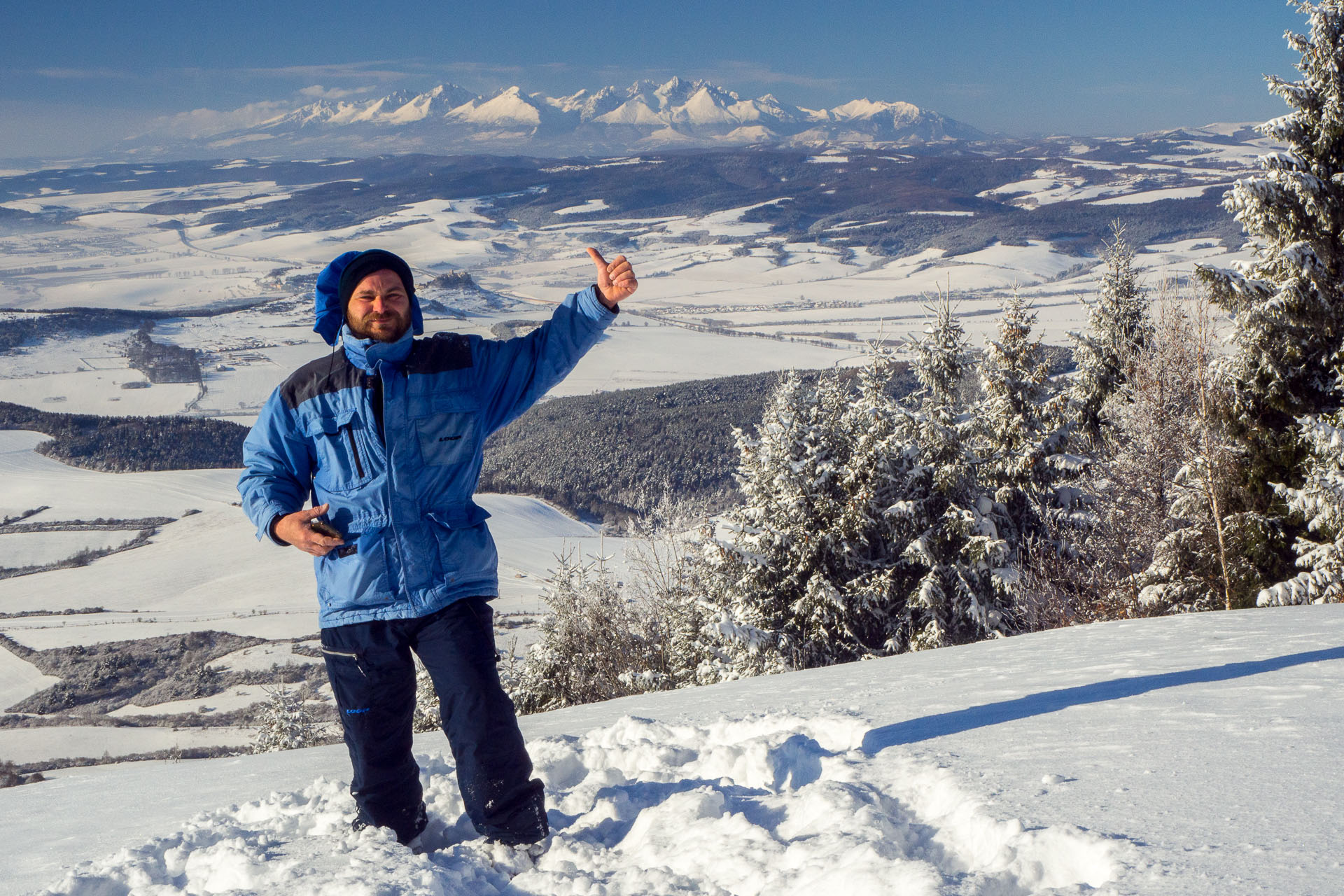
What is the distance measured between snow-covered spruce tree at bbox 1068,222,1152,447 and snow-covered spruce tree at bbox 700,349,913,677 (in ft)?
23.5

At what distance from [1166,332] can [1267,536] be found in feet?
23.8

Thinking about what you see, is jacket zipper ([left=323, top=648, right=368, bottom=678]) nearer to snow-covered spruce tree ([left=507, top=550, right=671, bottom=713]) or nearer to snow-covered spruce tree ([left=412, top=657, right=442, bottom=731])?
snow-covered spruce tree ([left=412, top=657, right=442, bottom=731])

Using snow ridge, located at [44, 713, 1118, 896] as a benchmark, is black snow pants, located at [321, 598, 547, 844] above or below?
above

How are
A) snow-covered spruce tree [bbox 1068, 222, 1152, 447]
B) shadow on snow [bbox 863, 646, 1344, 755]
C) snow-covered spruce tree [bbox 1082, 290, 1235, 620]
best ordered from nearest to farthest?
shadow on snow [bbox 863, 646, 1344, 755]
snow-covered spruce tree [bbox 1082, 290, 1235, 620]
snow-covered spruce tree [bbox 1068, 222, 1152, 447]

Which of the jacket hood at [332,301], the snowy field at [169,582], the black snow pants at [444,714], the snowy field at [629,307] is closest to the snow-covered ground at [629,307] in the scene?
the snowy field at [629,307]

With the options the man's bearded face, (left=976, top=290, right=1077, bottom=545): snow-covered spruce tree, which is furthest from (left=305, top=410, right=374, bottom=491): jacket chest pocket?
(left=976, top=290, right=1077, bottom=545): snow-covered spruce tree

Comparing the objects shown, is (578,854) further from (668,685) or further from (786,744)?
(668,685)

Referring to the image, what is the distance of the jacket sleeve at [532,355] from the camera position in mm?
3381

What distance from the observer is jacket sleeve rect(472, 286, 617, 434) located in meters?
3.38

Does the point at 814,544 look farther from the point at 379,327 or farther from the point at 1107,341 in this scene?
the point at 379,327

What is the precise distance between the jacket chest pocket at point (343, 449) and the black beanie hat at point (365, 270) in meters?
0.41

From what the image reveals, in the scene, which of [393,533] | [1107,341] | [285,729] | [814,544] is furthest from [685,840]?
[1107,341]

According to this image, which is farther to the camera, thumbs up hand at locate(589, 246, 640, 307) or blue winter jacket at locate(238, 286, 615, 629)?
thumbs up hand at locate(589, 246, 640, 307)

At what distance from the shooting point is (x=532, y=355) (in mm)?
3414
